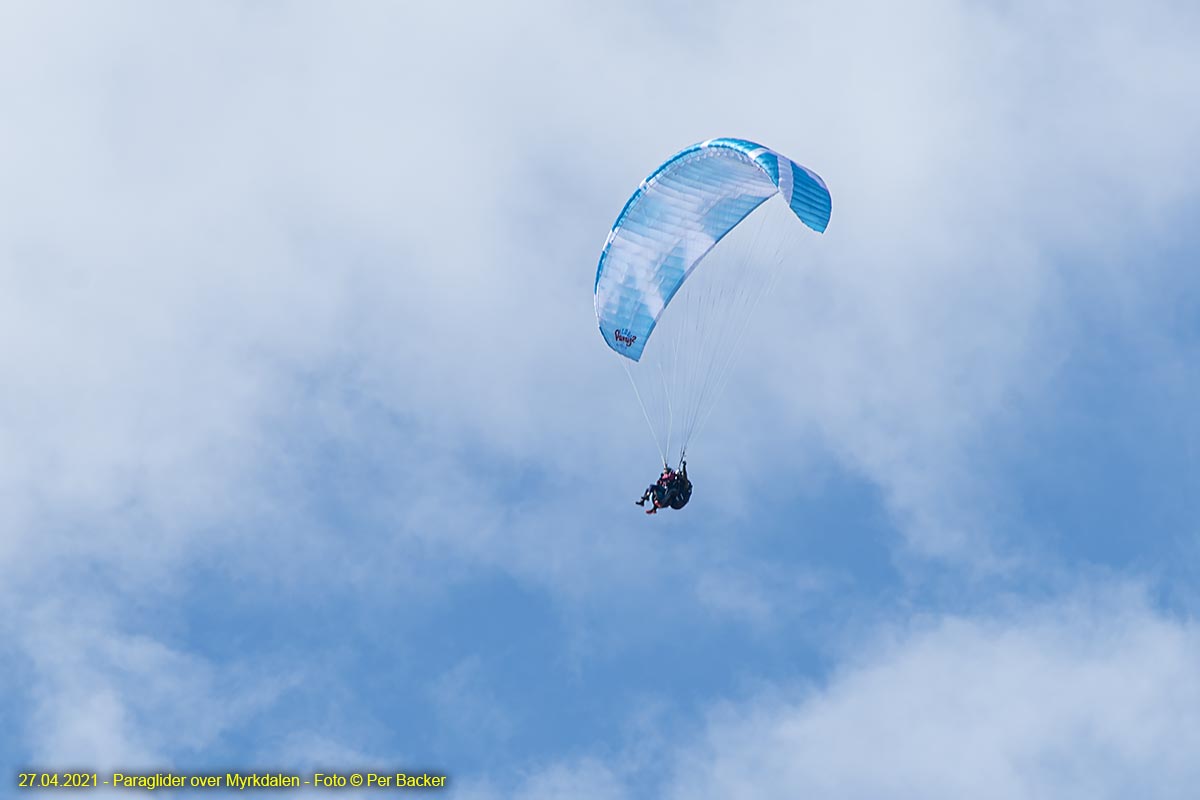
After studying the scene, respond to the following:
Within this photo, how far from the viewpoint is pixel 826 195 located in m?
47.9

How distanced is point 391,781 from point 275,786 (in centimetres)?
275

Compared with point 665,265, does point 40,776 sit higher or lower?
lower

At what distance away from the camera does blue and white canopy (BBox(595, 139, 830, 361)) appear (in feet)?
162

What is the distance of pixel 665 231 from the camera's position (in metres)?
50.3

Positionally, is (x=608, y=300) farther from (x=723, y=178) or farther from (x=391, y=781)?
(x=391, y=781)

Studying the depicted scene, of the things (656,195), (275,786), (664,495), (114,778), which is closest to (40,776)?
(114,778)

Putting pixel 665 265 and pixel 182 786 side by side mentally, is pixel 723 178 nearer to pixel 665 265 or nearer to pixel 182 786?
pixel 665 265

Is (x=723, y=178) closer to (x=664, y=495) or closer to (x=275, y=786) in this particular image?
(x=664, y=495)

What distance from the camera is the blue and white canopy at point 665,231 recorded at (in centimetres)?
4947

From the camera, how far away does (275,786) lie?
49531 millimetres

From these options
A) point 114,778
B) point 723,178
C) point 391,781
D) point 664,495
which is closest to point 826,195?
point 723,178

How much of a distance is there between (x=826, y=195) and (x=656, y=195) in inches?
166

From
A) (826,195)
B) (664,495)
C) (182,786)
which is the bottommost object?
(182,786)

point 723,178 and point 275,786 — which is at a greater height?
point 723,178
